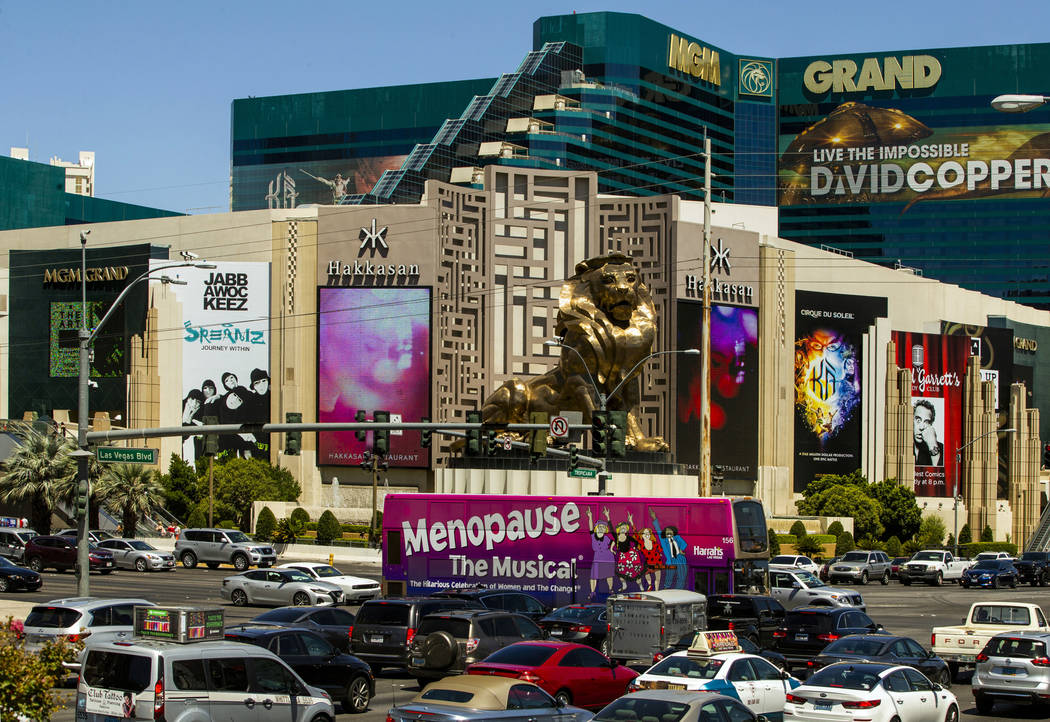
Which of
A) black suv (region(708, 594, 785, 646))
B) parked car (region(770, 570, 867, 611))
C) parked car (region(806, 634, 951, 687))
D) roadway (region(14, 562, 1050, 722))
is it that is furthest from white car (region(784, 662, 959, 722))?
parked car (region(770, 570, 867, 611))

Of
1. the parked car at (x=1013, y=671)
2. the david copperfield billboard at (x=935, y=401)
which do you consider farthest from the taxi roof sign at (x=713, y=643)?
the david copperfield billboard at (x=935, y=401)

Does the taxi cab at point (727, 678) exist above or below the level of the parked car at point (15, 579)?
above

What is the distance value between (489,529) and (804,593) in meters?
12.6

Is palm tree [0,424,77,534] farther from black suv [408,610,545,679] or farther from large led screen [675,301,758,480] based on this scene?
large led screen [675,301,758,480]

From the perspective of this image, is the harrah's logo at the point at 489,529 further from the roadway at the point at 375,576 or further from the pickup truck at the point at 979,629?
the pickup truck at the point at 979,629

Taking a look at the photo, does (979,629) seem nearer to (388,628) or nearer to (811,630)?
(811,630)

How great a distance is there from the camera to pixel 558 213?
334 ft

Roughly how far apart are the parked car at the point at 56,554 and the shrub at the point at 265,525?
21837mm

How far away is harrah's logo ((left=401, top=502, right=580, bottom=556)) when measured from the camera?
39.6 meters

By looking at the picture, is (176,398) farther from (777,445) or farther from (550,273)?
(777,445)

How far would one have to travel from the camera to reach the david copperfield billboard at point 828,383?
111 meters

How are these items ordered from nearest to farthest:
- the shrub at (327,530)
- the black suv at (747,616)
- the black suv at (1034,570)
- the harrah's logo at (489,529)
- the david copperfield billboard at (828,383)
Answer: the black suv at (747,616), the harrah's logo at (489,529), the black suv at (1034,570), the shrub at (327,530), the david copperfield billboard at (828,383)

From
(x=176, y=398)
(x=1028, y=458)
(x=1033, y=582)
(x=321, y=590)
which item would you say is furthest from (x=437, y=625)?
(x=1028, y=458)

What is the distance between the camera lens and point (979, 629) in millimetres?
30062
